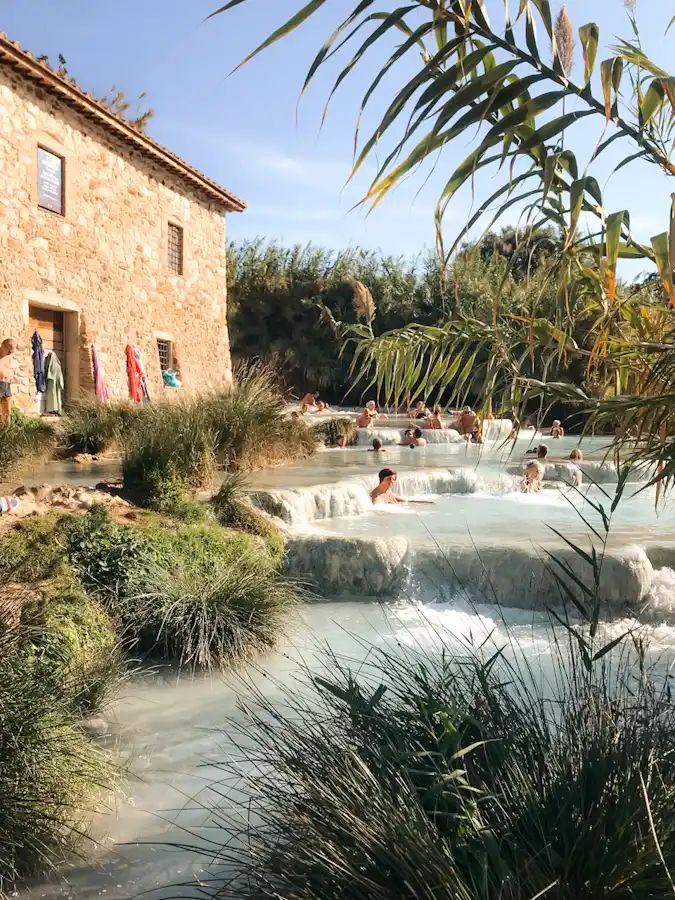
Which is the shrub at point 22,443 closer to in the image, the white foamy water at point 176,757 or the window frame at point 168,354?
the white foamy water at point 176,757

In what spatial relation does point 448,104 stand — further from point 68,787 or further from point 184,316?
point 184,316

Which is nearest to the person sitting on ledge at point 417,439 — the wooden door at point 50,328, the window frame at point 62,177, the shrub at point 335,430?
the shrub at point 335,430

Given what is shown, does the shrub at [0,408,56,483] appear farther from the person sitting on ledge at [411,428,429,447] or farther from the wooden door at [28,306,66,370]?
the person sitting on ledge at [411,428,429,447]

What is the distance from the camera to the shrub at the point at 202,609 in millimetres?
4633

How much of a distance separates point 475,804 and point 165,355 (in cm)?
1480

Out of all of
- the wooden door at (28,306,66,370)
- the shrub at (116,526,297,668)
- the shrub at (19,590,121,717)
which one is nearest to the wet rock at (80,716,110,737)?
the shrub at (19,590,121,717)

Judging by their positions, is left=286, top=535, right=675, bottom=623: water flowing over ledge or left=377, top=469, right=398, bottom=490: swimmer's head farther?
left=377, top=469, right=398, bottom=490: swimmer's head

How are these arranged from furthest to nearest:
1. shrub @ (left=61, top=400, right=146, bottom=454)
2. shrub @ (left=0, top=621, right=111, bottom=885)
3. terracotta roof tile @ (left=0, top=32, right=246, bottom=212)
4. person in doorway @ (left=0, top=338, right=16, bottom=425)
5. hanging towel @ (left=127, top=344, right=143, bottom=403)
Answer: hanging towel @ (left=127, top=344, right=143, bottom=403)
shrub @ (left=61, top=400, right=146, bottom=454)
terracotta roof tile @ (left=0, top=32, right=246, bottom=212)
person in doorway @ (left=0, top=338, right=16, bottom=425)
shrub @ (left=0, top=621, right=111, bottom=885)

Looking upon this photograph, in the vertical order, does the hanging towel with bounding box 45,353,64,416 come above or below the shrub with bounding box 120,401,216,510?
above

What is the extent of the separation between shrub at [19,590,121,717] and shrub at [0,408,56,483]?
330cm

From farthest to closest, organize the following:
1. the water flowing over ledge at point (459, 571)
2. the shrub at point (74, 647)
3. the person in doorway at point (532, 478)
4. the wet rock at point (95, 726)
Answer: the person in doorway at point (532, 478), the water flowing over ledge at point (459, 571), the wet rock at point (95, 726), the shrub at point (74, 647)

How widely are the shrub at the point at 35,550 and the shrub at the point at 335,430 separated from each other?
10.4m

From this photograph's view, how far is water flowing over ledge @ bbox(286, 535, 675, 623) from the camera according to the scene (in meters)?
6.07

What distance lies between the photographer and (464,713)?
1915mm
